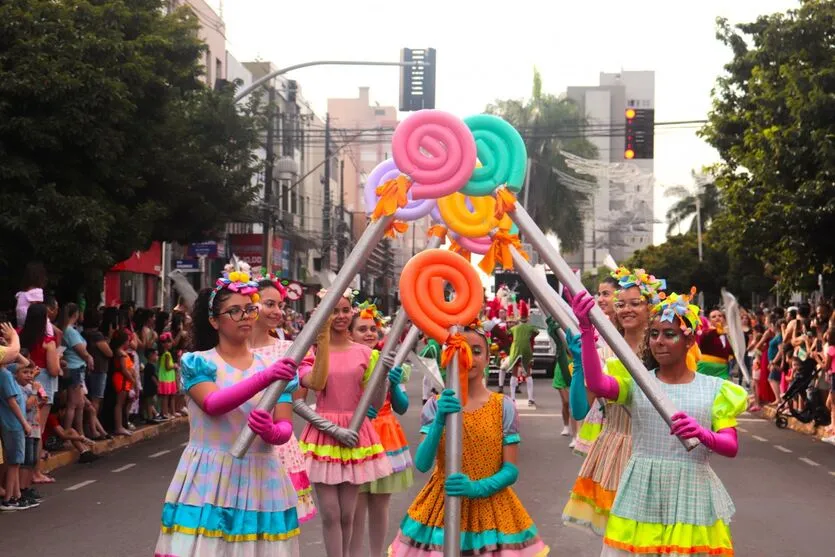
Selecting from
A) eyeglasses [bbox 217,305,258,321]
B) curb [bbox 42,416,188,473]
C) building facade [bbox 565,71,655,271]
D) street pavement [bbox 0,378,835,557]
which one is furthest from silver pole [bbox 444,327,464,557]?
building facade [bbox 565,71,655,271]

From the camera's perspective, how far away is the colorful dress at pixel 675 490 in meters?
5.56

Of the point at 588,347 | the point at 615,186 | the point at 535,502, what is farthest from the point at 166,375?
the point at 615,186

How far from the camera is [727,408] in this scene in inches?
223

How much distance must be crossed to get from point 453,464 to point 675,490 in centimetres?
101

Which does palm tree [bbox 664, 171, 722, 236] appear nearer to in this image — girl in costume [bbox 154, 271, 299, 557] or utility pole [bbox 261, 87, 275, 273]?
utility pole [bbox 261, 87, 275, 273]

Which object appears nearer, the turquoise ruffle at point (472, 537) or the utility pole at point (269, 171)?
the turquoise ruffle at point (472, 537)

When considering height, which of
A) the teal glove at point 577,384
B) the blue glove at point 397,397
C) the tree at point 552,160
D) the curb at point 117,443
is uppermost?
the tree at point 552,160

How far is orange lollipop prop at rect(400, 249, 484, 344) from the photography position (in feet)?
19.3

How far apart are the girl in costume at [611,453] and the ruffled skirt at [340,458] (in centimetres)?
128

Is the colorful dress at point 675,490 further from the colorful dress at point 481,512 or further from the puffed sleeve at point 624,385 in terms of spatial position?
the colorful dress at point 481,512

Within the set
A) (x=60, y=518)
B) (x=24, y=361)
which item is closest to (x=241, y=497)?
(x=60, y=518)

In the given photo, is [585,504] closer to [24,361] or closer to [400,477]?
[400,477]

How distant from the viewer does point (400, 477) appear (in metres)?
7.95

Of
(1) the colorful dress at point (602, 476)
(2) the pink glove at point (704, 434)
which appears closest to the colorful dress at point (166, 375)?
(1) the colorful dress at point (602, 476)
